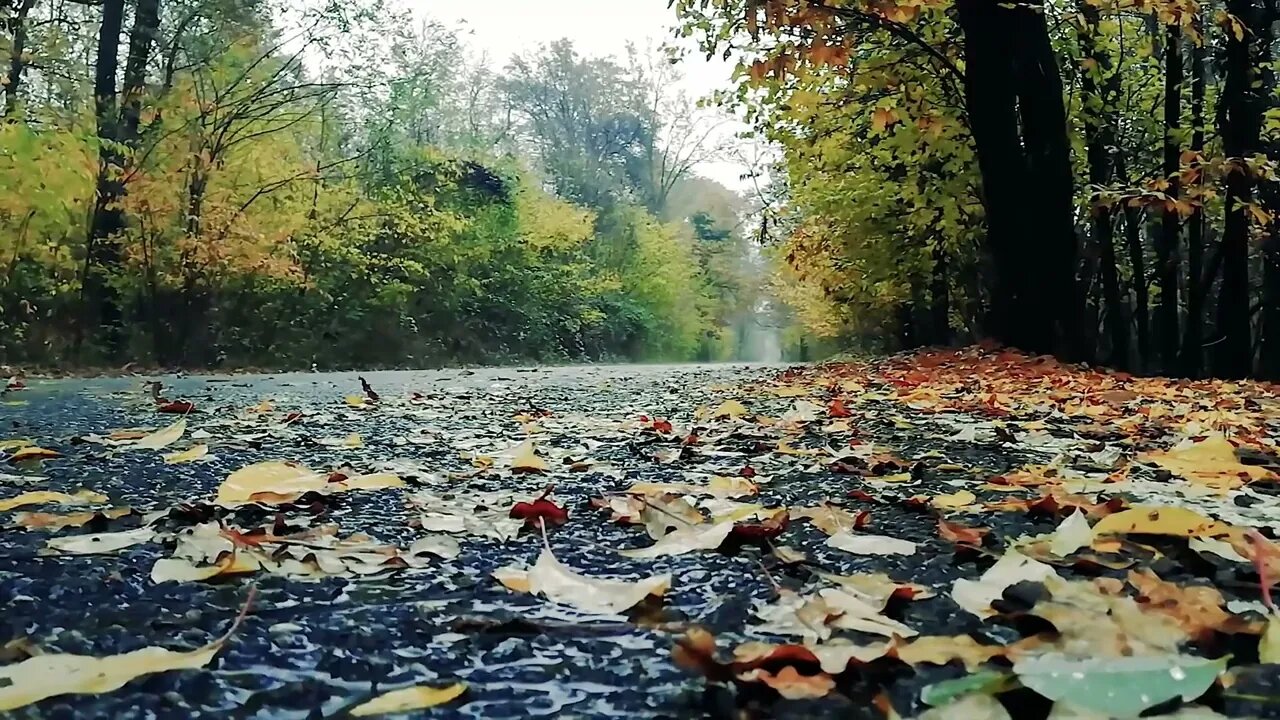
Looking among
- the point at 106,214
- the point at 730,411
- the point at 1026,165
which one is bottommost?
the point at 730,411

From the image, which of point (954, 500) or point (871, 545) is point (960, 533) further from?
point (954, 500)

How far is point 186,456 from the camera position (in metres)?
2.39

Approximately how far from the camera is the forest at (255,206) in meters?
11.6

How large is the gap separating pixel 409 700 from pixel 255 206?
45.3 ft

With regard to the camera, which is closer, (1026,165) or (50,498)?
(50,498)

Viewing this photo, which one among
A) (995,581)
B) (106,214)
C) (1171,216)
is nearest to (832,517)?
(995,581)

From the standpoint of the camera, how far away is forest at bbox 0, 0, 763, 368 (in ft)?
38.2

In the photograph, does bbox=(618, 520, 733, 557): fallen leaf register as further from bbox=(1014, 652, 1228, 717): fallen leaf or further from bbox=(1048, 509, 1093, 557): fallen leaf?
bbox=(1014, 652, 1228, 717): fallen leaf

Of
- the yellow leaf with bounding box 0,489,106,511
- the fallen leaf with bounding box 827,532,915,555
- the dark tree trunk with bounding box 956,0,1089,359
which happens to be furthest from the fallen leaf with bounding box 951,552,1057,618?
the dark tree trunk with bounding box 956,0,1089,359

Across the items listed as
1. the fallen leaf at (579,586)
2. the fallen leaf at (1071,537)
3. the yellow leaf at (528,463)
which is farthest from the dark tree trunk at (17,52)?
the fallen leaf at (1071,537)

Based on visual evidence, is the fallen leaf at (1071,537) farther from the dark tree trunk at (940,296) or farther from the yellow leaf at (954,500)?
the dark tree trunk at (940,296)

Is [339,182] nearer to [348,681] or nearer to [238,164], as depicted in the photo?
[238,164]

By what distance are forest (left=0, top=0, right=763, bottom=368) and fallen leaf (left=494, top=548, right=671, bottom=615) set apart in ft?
29.1

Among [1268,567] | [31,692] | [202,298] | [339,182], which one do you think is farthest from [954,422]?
[339,182]
